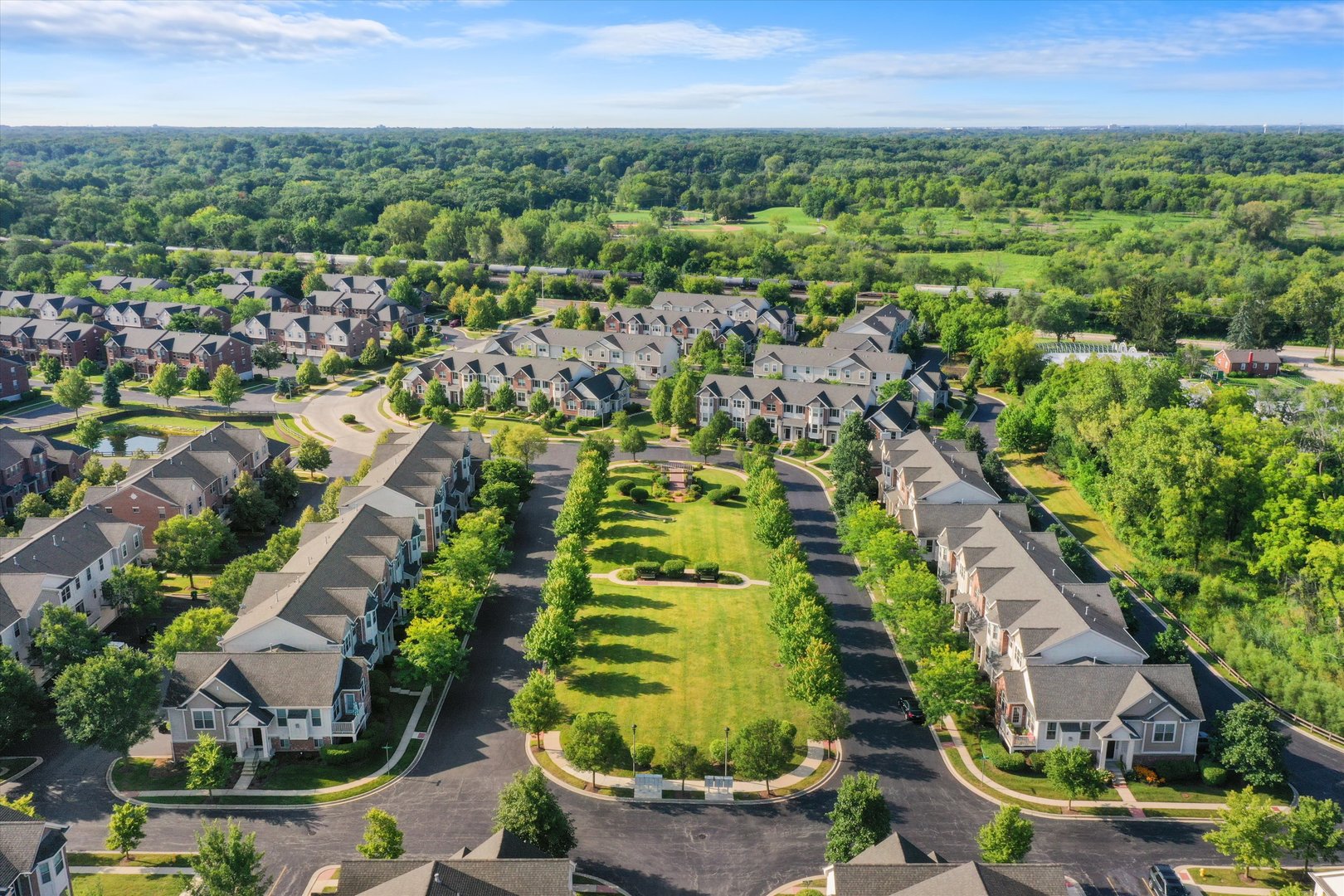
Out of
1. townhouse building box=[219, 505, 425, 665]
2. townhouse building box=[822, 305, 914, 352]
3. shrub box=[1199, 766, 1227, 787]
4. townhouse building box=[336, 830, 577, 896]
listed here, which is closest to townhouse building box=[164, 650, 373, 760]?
townhouse building box=[219, 505, 425, 665]

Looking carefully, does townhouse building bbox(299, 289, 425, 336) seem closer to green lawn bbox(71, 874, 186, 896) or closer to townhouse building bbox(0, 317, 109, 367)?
townhouse building bbox(0, 317, 109, 367)

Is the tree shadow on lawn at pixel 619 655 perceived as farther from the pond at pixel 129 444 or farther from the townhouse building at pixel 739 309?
the townhouse building at pixel 739 309

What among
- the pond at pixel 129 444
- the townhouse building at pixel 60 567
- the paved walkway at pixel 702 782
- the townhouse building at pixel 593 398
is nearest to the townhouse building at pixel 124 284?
the pond at pixel 129 444

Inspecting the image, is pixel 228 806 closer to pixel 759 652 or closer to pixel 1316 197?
pixel 759 652

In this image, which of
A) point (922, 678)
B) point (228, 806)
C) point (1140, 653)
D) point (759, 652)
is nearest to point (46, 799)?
point (228, 806)

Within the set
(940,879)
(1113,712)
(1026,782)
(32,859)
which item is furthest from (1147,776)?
(32,859)

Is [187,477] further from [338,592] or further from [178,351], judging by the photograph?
[178,351]
